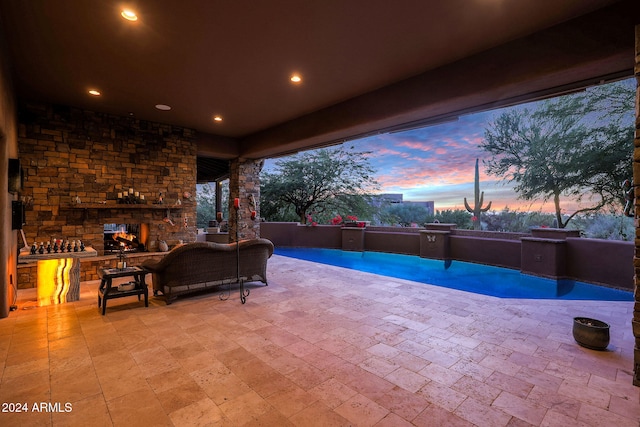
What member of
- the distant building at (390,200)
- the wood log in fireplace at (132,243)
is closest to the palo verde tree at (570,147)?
the distant building at (390,200)

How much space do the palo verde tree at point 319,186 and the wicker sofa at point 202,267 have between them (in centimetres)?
759

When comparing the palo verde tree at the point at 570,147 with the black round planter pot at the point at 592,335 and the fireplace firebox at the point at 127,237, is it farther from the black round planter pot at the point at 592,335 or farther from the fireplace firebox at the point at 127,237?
the fireplace firebox at the point at 127,237

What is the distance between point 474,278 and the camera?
6.22m

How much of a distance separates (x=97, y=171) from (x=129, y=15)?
4266mm

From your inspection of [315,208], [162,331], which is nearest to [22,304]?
[162,331]

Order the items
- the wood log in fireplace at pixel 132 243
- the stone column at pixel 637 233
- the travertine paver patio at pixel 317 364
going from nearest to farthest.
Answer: the travertine paver patio at pixel 317 364 → the stone column at pixel 637 233 → the wood log in fireplace at pixel 132 243

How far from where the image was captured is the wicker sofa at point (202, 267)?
4.09 metres

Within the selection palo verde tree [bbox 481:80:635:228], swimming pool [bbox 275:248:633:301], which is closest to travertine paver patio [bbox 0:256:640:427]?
swimming pool [bbox 275:248:633:301]

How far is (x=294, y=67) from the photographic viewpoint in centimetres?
391

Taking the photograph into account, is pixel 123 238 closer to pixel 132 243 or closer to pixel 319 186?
pixel 132 243

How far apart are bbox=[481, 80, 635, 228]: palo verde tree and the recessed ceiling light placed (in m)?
10.4

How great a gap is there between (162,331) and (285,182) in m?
9.64

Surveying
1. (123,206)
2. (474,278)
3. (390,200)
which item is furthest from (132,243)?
(390,200)

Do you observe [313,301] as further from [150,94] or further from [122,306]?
[150,94]
